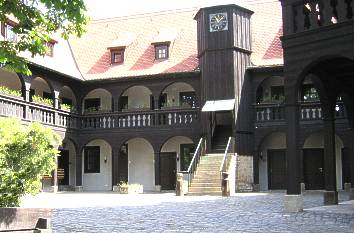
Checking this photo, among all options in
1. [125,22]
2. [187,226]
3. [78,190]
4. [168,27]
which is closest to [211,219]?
[187,226]

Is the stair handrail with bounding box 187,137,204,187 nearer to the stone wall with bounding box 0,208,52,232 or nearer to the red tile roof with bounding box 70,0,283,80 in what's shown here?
the red tile roof with bounding box 70,0,283,80

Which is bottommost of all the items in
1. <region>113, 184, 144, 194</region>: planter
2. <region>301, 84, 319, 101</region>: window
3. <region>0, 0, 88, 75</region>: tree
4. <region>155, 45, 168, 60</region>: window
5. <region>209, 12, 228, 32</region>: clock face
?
<region>113, 184, 144, 194</region>: planter

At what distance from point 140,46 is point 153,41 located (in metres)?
1.21

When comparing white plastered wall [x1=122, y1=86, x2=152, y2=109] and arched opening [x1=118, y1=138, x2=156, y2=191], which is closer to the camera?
arched opening [x1=118, y1=138, x2=156, y2=191]

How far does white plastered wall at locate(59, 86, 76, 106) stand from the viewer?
2945cm

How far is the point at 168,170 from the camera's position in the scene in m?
29.3

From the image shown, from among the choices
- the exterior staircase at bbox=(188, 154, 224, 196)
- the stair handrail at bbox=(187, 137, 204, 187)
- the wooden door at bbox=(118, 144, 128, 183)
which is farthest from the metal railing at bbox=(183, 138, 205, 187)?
the wooden door at bbox=(118, 144, 128, 183)

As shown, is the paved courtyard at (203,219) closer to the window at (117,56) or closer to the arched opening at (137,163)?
the arched opening at (137,163)

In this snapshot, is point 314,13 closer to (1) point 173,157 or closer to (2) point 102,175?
(1) point 173,157

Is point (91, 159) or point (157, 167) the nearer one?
point (157, 167)

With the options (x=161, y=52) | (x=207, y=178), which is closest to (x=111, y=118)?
(x=161, y=52)

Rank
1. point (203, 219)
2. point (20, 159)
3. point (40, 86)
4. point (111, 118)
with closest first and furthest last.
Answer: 1. point (20, 159)
2. point (203, 219)
3. point (40, 86)
4. point (111, 118)

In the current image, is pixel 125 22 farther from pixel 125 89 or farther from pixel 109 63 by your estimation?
pixel 125 89

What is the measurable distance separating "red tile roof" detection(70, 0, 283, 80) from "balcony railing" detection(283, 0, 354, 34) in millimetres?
12590
